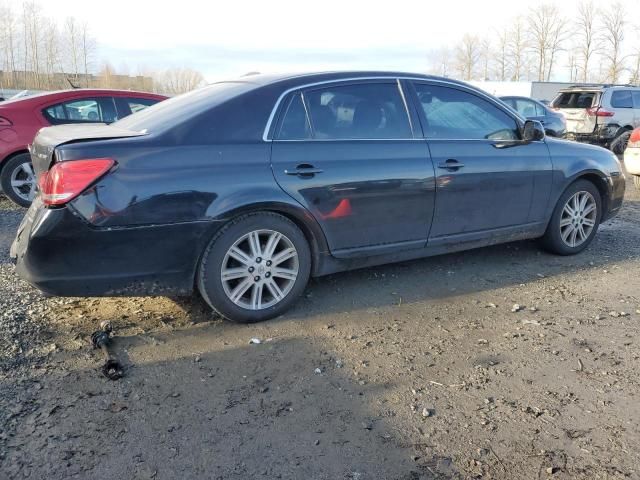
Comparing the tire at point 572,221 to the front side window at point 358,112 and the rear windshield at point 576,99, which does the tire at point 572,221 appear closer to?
the front side window at point 358,112

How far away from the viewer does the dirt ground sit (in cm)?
244

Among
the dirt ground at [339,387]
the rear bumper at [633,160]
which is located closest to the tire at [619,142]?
the rear bumper at [633,160]

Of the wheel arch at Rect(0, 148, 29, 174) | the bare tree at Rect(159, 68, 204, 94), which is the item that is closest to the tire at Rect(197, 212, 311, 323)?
the wheel arch at Rect(0, 148, 29, 174)

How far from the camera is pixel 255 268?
3.72 metres

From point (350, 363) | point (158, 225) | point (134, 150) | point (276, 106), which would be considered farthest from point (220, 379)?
point (276, 106)

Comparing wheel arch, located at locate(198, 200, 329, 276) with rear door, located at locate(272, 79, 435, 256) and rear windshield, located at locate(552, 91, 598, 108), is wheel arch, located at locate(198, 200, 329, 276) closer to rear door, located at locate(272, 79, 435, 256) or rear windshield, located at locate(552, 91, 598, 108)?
rear door, located at locate(272, 79, 435, 256)

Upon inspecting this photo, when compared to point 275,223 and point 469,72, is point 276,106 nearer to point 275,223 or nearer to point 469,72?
point 275,223

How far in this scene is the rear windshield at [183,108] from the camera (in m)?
3.64

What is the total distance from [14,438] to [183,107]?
2.28m

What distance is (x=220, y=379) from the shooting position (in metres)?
3.07

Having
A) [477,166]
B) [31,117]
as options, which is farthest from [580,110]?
[31,117]

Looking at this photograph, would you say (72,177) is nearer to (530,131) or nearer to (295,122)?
(295,122)

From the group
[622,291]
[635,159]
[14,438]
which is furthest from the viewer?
[635,159]

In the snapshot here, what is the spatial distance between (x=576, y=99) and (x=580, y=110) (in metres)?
0.56
